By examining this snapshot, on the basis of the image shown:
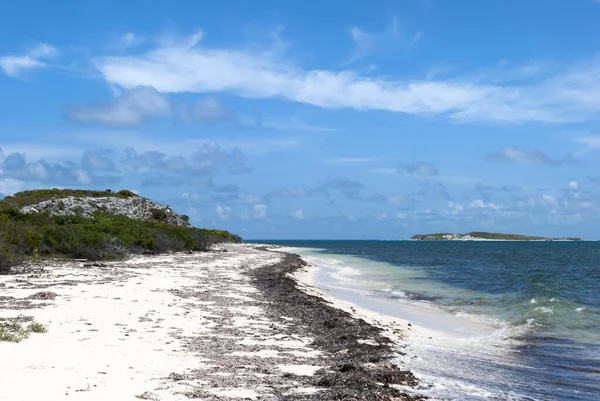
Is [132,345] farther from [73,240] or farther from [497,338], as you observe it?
[73,240]

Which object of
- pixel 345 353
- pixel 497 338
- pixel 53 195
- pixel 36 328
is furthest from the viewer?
pixel 53 195

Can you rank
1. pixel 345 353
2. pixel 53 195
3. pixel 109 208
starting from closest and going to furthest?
pixel 345 353 < pixel 109 208 < pixel 53 195

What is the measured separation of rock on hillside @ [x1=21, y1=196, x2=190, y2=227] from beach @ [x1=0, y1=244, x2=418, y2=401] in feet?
138

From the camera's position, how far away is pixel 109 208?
66.2 meters

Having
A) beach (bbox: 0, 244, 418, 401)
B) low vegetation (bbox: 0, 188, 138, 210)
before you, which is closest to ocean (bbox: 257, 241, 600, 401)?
beach (bbox: 0, 244, 418, 401)

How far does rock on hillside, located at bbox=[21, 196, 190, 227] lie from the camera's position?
59.0m

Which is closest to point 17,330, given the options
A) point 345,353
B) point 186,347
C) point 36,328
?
point 36,328

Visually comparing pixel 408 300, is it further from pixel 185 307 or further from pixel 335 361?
pixel 335 361

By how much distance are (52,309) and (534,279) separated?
103 ft

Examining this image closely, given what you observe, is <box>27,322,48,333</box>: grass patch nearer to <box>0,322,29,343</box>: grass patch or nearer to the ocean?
<box>0,322,29,343</box>: grass patch

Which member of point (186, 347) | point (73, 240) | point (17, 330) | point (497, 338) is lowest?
point (497, 338)

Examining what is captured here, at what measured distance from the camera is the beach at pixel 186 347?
24.6 feet

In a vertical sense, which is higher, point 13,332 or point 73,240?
point 73,240

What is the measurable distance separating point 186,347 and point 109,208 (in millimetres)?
60491
